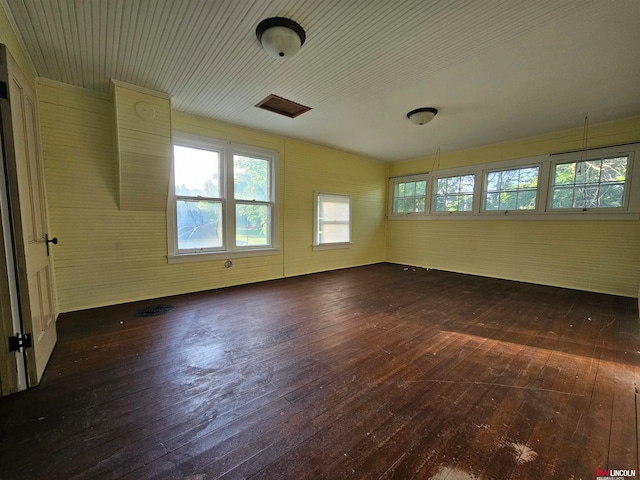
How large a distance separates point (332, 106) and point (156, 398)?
3.77 m

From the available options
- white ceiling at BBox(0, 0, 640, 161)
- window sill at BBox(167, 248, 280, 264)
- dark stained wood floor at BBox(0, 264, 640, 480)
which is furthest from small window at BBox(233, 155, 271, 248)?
dark stained wood floor at BBox(0, 264, 640, 480)

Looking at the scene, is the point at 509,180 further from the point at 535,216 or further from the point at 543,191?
the point at 535,216

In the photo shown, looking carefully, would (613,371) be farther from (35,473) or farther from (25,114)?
(25,114)

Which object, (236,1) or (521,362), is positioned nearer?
(236,1)

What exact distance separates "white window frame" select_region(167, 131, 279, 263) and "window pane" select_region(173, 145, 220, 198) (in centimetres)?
7

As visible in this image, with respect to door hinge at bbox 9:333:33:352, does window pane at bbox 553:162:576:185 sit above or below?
above

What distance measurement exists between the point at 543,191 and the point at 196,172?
242 inches

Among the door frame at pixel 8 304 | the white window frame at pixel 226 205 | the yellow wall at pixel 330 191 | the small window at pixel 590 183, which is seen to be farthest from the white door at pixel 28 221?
the small window at pixel 590 183

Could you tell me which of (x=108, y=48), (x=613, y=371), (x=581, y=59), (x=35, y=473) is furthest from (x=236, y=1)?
(x=613, y=371)

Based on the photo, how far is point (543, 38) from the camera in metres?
2.27

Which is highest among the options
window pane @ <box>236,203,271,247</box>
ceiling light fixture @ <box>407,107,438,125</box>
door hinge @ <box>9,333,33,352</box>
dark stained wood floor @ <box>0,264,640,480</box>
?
ceiling light fixture @ <box>407,107,438,125</box>

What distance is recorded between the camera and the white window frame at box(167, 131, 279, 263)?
4004mm

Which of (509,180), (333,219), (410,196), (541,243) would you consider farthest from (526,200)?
(333,219)

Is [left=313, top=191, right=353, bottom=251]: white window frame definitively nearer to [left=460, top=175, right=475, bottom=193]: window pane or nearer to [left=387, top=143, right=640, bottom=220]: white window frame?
[left=387, top=143, right=640, bottom=220]: white window frame
